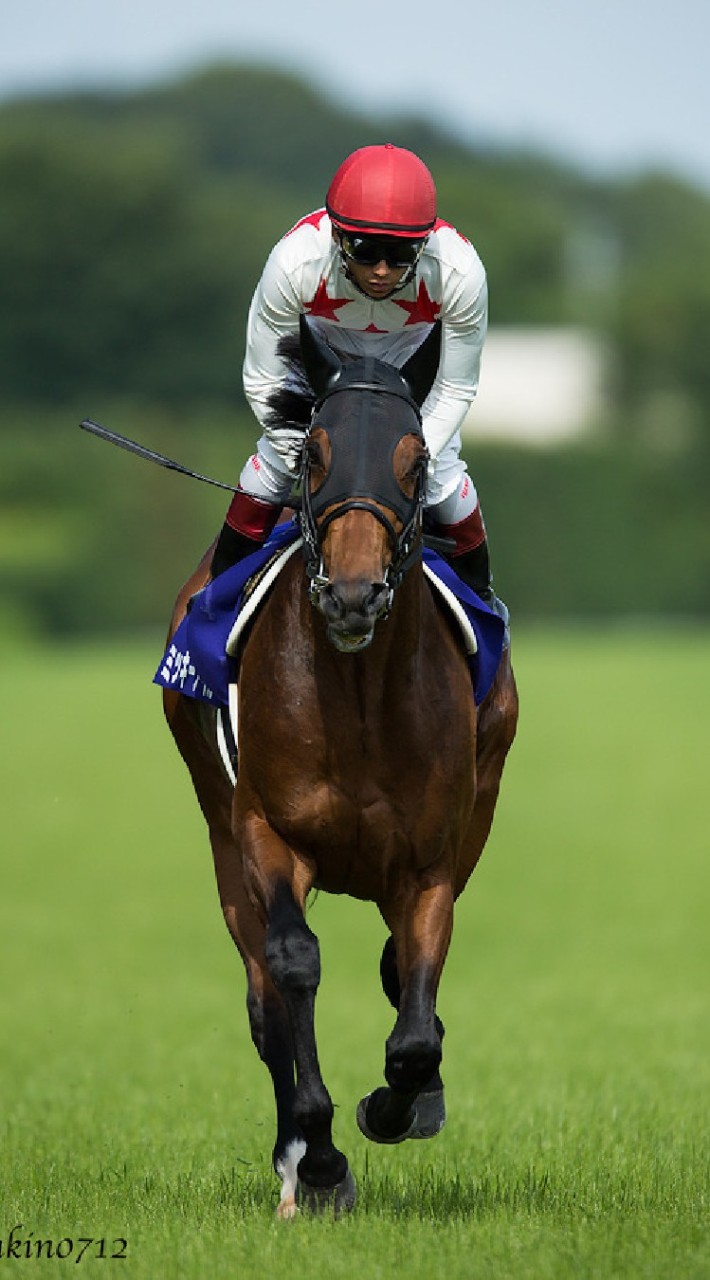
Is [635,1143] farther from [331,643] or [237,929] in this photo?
[331,643]

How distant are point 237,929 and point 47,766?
1665cm

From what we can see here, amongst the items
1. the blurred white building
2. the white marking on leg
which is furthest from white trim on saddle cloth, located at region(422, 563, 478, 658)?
the blurred white building

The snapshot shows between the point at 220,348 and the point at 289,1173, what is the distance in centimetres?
5676

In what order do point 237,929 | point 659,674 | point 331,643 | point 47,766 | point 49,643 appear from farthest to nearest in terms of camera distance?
1. point 49,643
2. point 659,674
3. point 47,766
4. point 237,929
5. point 331,643

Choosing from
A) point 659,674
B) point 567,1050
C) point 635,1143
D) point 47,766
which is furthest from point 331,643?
point 659,674

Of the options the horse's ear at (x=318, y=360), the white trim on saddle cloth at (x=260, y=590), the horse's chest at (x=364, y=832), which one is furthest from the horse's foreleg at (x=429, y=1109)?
the horse's ear at (x=318, y=360)

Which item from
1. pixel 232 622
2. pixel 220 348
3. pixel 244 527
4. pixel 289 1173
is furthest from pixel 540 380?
pixel 289 1173

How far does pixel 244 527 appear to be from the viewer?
593cm

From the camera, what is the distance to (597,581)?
125 ft

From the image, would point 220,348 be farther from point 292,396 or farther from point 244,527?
point 292,396

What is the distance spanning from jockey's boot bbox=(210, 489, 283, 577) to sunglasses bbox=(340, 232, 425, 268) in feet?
3.09

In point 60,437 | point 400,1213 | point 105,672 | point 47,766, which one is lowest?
point 400,1213

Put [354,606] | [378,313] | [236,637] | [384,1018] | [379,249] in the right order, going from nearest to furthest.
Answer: [354,606] → [379,249] → [378,313] → [236,637] → [384,1018]

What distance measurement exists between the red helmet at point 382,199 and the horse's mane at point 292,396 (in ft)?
1.31
